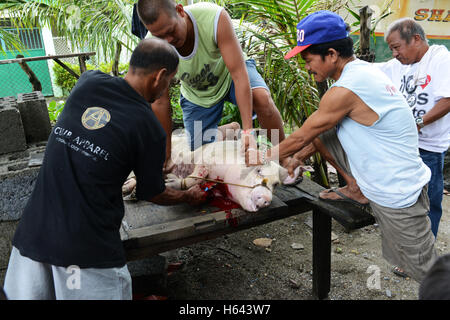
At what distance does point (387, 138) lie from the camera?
229 cm

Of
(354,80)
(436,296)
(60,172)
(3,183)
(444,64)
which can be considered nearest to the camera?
(436,296)

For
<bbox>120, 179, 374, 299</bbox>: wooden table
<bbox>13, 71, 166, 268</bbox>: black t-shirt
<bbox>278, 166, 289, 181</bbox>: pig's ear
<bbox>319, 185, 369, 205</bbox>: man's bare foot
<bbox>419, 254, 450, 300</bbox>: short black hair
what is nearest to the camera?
<bbox>419, 254, 450, 300</bbox>: short black hair

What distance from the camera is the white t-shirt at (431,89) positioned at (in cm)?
319

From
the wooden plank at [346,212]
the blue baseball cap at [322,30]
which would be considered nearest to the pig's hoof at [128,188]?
the wooden plank at [346,212]

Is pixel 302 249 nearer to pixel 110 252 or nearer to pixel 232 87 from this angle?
pixel 232 87

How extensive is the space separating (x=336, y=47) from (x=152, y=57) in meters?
1.16

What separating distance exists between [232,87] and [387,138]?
1547 millimetres

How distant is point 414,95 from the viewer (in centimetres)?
338

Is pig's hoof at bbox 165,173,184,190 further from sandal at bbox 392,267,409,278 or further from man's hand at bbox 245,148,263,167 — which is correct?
sandal at bbox 392,267,409,278

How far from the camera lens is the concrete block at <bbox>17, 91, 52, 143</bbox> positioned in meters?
3.73

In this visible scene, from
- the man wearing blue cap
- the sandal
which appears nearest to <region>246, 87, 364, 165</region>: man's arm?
the man wearing blue cap

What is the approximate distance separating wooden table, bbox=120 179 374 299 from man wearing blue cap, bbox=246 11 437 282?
0.93ft

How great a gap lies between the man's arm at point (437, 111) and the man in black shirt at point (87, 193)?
2.38 meters
